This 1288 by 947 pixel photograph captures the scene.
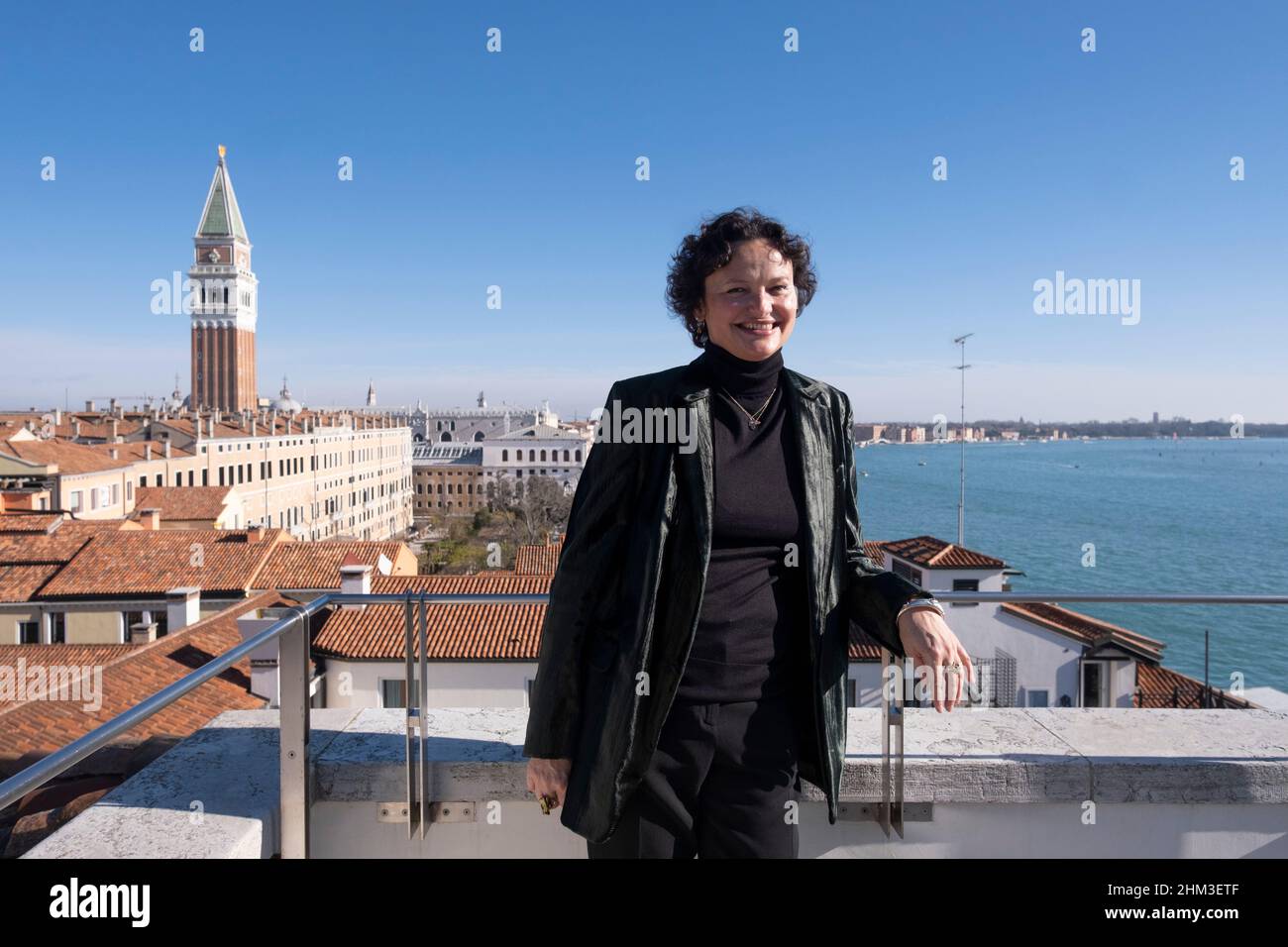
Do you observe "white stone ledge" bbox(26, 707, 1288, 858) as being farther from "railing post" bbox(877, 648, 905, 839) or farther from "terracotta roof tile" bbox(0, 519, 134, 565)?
"terracotta roof tile" bbox(0, 519, 134, 565)

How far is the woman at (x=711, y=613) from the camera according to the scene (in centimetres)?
195

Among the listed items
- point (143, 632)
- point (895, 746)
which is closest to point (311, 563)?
point (143, 632)

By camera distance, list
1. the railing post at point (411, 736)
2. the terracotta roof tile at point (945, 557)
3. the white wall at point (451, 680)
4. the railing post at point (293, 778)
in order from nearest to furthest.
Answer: the railing post at point (293, 778) < the railing post at point (411, 736) < the white wall at point (451, 680) < the terracotta roof tile at point (945, 557)

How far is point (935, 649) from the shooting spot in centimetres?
201

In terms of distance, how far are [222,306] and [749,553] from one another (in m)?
134

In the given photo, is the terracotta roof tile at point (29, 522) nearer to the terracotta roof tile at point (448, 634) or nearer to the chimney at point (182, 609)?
the chimney at point (182, 609)

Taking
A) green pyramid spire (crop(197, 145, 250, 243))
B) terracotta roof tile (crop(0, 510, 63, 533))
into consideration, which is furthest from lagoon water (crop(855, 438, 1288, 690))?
green pyramid spire (crop(197, 145, 250, 243))

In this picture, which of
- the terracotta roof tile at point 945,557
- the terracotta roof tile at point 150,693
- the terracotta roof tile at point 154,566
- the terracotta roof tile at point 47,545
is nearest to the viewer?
the terracotta roof tile at point 150,693

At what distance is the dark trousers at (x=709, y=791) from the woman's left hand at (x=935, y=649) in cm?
37

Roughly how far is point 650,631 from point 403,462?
110323 mm

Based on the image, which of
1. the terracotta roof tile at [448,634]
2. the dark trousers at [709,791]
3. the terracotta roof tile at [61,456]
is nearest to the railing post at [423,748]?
the dark trousers at [709,791]

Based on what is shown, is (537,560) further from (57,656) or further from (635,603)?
(635,603)
